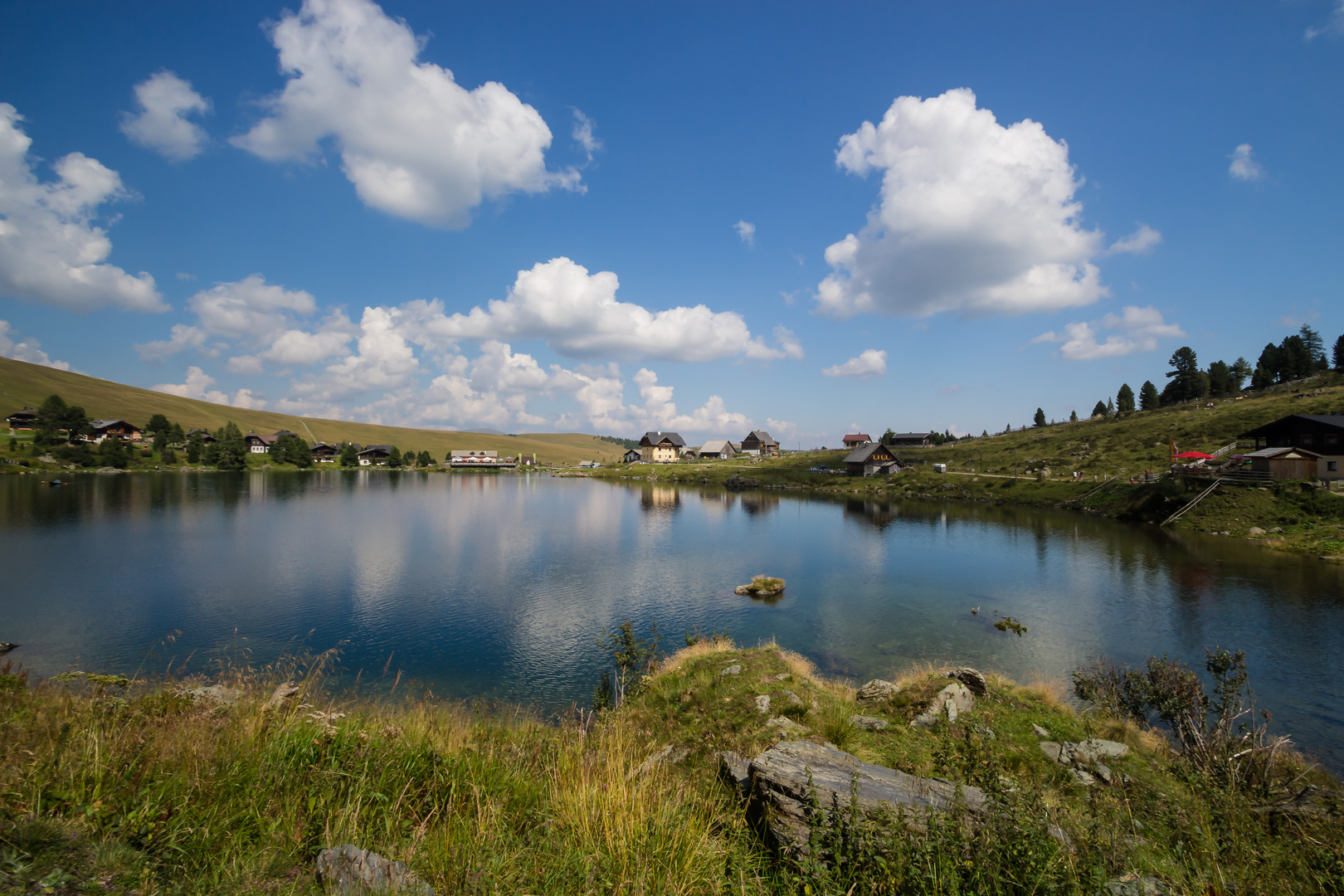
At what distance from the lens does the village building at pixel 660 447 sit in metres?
173

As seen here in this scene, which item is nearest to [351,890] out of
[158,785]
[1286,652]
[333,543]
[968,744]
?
[158,785]

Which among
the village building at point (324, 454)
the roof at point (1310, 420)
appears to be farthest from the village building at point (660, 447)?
the roof at point (1310, 420)

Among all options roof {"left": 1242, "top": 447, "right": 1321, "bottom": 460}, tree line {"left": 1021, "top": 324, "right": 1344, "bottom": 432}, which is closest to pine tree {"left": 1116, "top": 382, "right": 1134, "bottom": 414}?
tree line {"left": 1021, "top": 324, "right": 1344, "bottom": 432}

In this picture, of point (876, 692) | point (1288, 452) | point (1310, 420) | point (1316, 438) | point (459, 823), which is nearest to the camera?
point (459, 823)

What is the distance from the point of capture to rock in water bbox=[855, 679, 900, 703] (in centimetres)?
1634

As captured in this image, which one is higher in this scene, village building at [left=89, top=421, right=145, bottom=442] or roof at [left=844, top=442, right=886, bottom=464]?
village building at [left=89, top=421, right=145, bottom=442]

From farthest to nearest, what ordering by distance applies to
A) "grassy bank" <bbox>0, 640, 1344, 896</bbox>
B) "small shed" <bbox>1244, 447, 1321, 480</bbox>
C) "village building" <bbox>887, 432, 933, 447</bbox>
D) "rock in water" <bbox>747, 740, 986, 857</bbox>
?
"village building" <bbox>887, 432, 933, 447</bbox>
"small shed" <bbox>1244, 447, 1321, 480</bbox>
"rock in water" <bbox>747, 740, 986, 857</bbox>
"grassy bank" <bbox>0, 640, 1344, 896</bbox>

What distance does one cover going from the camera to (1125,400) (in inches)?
4646

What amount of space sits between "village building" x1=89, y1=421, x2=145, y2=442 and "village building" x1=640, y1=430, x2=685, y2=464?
135 m

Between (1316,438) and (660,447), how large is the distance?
141 m

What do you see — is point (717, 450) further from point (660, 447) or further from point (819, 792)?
point (819, 792)

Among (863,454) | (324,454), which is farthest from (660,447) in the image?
(324,454)

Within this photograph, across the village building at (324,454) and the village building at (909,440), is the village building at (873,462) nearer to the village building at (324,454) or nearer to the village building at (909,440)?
the village building at (909,440)

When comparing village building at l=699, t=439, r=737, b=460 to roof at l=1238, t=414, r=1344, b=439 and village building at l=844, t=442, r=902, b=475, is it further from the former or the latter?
roof at l=1238, t=414, r=1344, b=439
